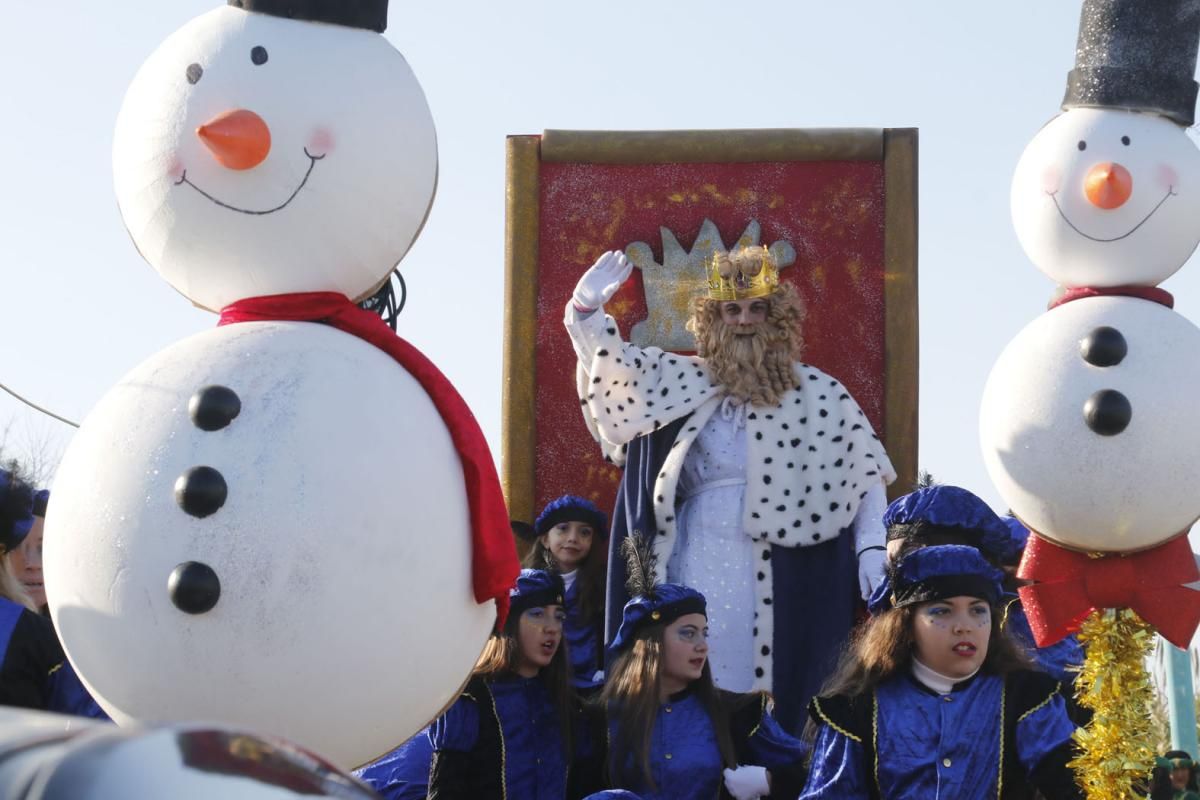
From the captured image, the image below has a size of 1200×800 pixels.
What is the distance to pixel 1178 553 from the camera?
173 inches

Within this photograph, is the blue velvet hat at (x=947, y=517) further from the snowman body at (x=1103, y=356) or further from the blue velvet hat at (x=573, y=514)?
the blue velvet hat at (x=573, y=514)

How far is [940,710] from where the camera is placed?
4.35 m

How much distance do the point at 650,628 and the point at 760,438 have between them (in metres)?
1.07

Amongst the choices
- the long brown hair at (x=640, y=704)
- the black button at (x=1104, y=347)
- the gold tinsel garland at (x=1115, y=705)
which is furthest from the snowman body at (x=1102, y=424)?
the long brown hair at (x=640, y=704)

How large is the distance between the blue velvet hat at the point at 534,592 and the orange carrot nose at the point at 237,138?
2.03 metres

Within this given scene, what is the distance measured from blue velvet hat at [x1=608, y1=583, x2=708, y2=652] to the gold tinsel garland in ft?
4.07

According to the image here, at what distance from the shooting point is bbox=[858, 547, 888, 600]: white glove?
5.86m

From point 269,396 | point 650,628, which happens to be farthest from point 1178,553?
point 269,396

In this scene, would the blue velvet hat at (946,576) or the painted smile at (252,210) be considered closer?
the painted smile at (252,210)

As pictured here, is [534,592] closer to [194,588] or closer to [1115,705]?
[1115,705]

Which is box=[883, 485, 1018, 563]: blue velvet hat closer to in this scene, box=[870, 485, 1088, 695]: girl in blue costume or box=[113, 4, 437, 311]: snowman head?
box=[870, 485, 1088, 695]: girl in blue costume

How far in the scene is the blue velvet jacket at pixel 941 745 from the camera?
428 centimetres

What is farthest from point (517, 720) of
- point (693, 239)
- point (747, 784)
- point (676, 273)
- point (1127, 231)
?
point (693, 239)

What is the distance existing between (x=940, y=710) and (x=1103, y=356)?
93cm
